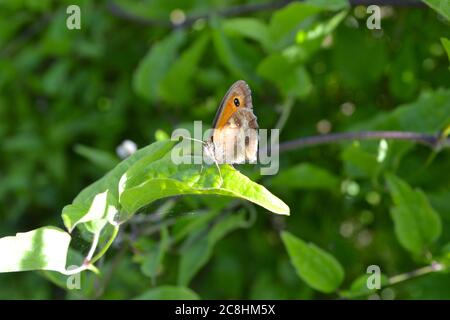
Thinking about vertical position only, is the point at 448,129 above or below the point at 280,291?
above

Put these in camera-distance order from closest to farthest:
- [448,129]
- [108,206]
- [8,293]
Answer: [108,206] < [448,129] < [8,293]

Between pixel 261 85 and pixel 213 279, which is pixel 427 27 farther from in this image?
pixel 213 279

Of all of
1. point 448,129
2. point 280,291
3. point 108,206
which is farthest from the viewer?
point 280,291

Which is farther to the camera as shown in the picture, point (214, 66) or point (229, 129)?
point (214, 66)

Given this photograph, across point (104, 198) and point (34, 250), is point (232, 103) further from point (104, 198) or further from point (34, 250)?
point (34, 250)

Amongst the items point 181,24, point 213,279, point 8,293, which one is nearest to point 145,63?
point 181,24

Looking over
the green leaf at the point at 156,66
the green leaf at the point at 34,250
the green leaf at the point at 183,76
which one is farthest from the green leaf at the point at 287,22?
the green leaf at the point at 34,250

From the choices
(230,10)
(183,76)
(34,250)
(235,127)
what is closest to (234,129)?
(235,127)

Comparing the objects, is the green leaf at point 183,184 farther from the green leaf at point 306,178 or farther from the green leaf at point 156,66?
the green leaf at point 156,66
